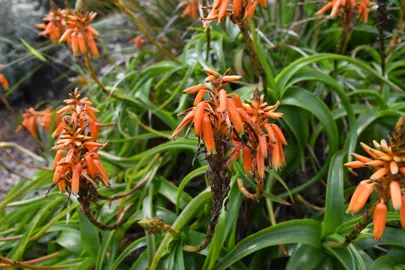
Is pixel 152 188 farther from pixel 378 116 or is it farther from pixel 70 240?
pixel 378 116

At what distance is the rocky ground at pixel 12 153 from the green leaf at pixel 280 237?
1.99 metres

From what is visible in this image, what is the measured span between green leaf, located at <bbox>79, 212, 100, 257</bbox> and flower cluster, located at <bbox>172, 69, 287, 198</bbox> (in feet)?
3.10

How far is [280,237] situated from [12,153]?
288 cm

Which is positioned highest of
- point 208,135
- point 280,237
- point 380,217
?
point 208,135

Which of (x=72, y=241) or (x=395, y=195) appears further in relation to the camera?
(x=72, y=241)

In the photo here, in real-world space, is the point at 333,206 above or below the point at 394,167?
below

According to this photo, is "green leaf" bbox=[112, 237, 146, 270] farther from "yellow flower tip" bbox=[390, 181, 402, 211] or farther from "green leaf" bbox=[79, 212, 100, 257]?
"yellow flower tip" bbox=[390, 181, 402, 211]

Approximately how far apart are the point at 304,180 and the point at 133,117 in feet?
3.12

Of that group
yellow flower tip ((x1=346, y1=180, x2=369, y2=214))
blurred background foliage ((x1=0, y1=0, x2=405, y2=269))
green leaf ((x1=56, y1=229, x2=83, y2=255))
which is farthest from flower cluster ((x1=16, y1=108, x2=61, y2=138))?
yellow flower tip ((x1=346, y1=180, x2=369, y2=214))

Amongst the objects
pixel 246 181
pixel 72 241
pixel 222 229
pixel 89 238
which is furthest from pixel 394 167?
pixel 72 241

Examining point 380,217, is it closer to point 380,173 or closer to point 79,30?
point 380,173

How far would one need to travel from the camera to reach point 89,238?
1.89 m

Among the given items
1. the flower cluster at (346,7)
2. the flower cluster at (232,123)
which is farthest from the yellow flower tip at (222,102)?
the flower cluster at (346,7)

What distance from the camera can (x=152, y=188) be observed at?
208cm
